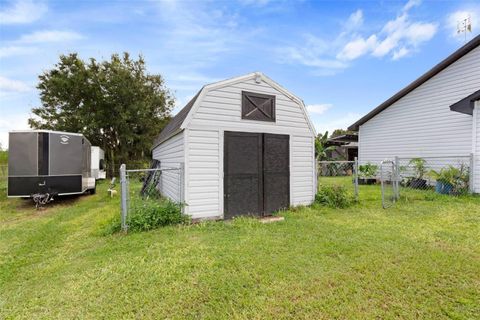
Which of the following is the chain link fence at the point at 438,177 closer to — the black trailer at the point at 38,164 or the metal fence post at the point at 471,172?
the metal fence post at the point at 471,172

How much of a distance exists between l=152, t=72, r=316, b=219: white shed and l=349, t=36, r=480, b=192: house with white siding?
6209 millimetres

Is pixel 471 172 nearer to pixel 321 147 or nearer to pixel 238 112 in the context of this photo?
pixel 321 147

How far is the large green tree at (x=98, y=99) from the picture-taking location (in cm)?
1753

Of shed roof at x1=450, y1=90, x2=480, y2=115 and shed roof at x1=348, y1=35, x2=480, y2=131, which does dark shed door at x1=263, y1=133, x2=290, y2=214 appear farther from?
shed roof at x1=348, y1=35, x2=480, y2=131

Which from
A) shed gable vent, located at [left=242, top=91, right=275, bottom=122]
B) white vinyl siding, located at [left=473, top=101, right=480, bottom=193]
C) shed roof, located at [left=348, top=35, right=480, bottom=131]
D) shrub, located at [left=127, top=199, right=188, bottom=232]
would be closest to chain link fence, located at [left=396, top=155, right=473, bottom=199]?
white vinyl siding, located at [left=473, top=101, right=480, bottom=193]

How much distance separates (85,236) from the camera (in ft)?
15.8

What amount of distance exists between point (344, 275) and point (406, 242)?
1910 mm

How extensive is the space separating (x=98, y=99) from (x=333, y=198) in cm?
1872

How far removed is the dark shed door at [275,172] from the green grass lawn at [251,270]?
37.0 inches

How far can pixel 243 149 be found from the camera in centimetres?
581

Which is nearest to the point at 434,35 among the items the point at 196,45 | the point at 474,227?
the point at 474,227

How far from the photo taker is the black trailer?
25.0ft

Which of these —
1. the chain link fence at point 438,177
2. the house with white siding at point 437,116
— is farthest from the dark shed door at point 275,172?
the house with white siding at point 437,116

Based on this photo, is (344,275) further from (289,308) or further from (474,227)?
(474,227)
